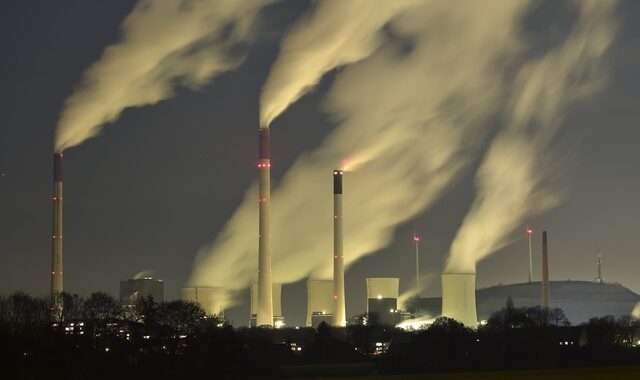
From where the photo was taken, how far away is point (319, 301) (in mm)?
132625

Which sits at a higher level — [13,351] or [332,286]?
[332,286]

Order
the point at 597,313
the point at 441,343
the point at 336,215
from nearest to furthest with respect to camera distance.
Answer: the point at 441,343 < the point at 336,215 < the point at 597,313

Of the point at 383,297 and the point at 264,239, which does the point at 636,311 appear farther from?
the point at 264,239

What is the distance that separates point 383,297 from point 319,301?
29.5 ft

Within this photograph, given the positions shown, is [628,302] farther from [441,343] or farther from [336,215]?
[441,343]

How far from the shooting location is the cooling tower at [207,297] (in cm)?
12429

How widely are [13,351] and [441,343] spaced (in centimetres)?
3370

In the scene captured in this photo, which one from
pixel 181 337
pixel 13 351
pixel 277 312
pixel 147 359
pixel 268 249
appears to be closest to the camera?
pixel 13 351

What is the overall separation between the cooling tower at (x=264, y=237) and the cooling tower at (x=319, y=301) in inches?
657

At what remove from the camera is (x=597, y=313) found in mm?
188250

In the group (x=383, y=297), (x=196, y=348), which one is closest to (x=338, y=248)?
(x=383, y=297)

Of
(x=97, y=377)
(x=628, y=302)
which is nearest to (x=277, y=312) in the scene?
(x=97, y=377)

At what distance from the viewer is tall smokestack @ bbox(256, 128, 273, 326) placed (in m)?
107

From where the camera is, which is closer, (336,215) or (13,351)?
(13,351)
